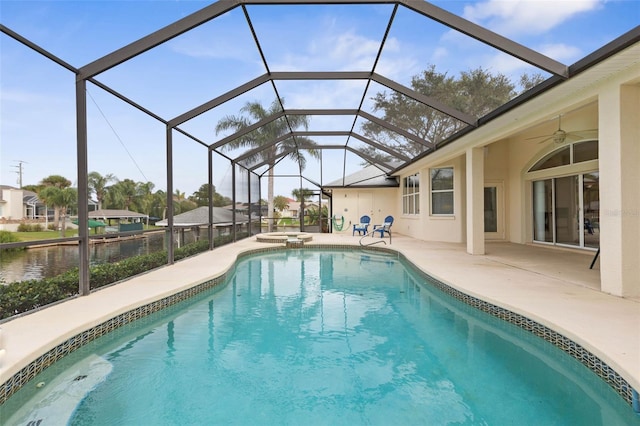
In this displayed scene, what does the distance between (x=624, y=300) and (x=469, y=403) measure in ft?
8.98

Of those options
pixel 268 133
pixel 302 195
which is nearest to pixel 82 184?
pixel 268 133

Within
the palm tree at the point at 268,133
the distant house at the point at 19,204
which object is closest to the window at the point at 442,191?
A: the palm tree at the point at 268,133

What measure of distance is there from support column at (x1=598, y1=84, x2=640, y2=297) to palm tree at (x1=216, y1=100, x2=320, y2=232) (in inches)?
287

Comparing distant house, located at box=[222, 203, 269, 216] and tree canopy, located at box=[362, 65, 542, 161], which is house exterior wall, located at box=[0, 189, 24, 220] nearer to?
tree canopy, located at box=[362, 65, 542, 161]

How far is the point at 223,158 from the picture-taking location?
10.9 metres

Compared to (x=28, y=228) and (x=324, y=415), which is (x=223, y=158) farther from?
(x=324, y=415)

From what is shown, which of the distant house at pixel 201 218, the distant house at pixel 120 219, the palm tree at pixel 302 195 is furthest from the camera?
the palm tree at pixel 302 195

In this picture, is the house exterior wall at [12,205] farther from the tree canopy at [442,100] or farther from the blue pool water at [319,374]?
the tree canopy at [442,100]

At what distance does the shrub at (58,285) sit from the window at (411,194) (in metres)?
9.45

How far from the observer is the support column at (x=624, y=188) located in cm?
403

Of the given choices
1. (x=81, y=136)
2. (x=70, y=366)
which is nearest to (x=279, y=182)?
(x=81, y=136)

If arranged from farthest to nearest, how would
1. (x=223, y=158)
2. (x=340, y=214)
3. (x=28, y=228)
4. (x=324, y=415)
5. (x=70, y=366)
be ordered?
1. (x=340, y=214)
2. (x=223, y=158)
3. (x=28, y=228)
4. (x=70, y=366)
5. (x=324, y=415)

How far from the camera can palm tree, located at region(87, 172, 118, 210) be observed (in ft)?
15.6

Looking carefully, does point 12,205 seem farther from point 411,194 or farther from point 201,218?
point 411,194
